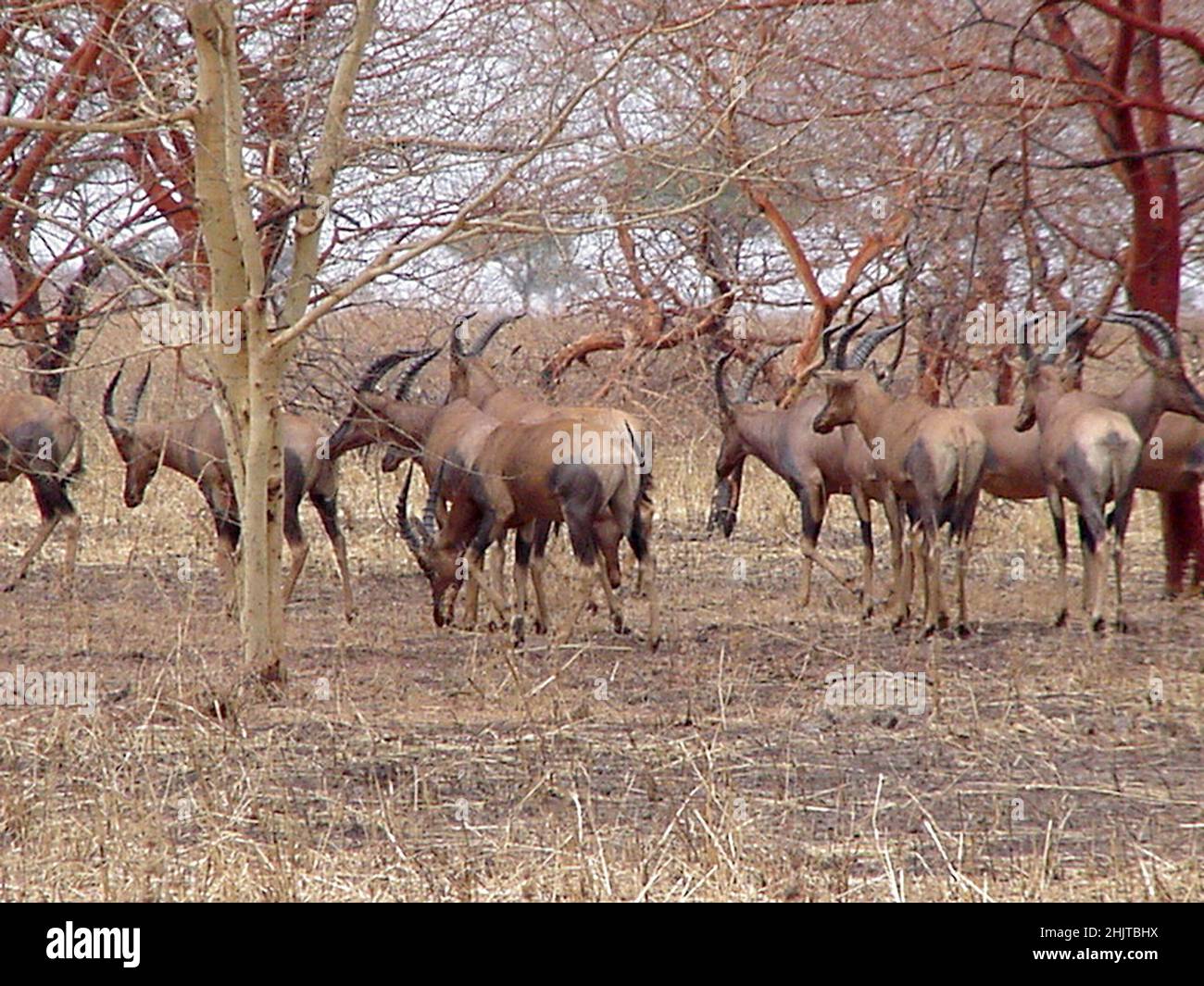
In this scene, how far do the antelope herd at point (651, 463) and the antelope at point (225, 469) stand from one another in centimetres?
2

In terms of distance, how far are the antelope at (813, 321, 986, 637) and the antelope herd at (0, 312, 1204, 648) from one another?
0.01m

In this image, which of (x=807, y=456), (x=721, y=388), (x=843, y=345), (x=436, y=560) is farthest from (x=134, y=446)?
(x=843, y=345)

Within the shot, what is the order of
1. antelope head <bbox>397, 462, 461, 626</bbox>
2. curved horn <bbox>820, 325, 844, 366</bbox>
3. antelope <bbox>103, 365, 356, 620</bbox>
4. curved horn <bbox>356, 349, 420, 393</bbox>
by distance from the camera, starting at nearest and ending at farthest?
antelope head <bbox>397, 462, 461, 626</bbox> → curved horn <bbox>356, 349, 420, 393</bbox> → antelope <bbox>103, 365, 356, 620</bbox> → curved horn <bbox>820, 325, 844, 366</bbox>

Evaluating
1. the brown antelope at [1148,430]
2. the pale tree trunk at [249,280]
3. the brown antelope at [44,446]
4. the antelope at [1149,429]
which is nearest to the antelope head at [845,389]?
the antelope at [1149,429]

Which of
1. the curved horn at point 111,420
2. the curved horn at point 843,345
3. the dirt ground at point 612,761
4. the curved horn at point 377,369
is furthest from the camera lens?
the curved horn at point 111,420

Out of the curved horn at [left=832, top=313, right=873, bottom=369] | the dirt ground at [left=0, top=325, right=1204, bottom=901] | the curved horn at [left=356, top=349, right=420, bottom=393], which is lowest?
the dirt ground at [left=0, top=325, right=1204, bottom=901]

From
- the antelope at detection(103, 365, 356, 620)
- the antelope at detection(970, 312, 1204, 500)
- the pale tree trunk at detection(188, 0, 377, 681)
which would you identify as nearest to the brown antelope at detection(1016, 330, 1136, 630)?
the antelope at detection(970, 312, 1204, 500)

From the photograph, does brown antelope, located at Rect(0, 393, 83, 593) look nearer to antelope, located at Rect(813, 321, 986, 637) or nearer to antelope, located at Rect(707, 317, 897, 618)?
antelope, located at Rect(707, 317, 897, 618)

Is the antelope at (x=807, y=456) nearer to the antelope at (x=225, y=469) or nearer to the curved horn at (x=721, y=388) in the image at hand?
the curved horn at (x=721, y=388)

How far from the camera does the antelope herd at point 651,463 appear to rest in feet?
34.8

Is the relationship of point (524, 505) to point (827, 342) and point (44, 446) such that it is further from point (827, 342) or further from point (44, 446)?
point (44, 446)

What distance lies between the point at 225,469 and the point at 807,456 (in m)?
4.06

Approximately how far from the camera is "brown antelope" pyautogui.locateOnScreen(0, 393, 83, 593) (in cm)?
1352

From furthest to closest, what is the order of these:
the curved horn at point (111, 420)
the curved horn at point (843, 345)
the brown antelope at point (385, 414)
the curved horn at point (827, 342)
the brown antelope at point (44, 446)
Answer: the brown antelope at point (44, 446) < the curved horn at point (111, 420) < the curved horn at point (827, 342) < the curved horn at point (843, 345) < the brown antelope at point (385, 414)
